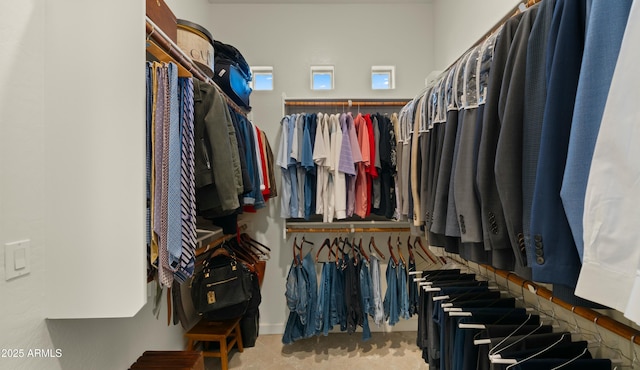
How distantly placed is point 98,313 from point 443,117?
153 cm

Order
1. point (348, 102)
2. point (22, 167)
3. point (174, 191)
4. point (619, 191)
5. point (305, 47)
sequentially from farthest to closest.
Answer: point (305, 47) < point (348, 102) < point (174, 191) < point (22, 167) < point (619, 191)

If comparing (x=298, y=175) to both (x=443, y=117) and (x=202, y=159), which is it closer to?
(x=202, y=159)

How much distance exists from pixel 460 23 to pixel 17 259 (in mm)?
2993

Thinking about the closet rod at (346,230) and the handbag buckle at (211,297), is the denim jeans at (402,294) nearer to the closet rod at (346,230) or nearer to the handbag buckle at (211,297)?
the closet rod at (346,230)

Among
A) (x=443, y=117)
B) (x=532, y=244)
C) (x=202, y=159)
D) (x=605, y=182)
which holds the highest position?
(x=443, y=117)

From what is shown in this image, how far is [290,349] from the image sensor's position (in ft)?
8.39

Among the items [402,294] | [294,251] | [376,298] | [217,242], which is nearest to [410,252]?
[402,294]

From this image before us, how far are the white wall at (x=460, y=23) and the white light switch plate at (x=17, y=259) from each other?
247 centimetres

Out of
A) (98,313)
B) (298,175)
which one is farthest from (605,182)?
(298,175)

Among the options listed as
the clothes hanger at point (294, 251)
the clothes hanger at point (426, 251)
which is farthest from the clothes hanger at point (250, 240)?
the clothes hanger at point (426, 251)

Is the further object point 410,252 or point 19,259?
point 410,252

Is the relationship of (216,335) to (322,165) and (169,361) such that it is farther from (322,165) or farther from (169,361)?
(322,165)

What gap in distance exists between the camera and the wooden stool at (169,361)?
1523 mm

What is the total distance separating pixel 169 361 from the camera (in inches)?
62.6
